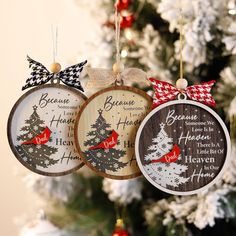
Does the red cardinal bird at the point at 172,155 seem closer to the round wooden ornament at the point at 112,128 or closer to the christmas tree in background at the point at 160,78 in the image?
the round wooden ornament at the point at 112,128

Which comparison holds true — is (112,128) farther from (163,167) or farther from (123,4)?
(123,4)

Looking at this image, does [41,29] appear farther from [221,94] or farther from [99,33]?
[221,94]

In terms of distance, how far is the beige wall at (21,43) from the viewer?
102cm

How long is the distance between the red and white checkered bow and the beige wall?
24.6 inches

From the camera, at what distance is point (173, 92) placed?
1.36ft

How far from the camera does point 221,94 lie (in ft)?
2.35

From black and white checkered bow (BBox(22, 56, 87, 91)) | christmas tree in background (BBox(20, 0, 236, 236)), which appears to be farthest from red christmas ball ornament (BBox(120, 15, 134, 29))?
black and white checkered bow (BBox(22, 56, 87, 91))

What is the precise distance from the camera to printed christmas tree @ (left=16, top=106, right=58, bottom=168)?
1.41ft

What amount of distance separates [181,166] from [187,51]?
0.99ft

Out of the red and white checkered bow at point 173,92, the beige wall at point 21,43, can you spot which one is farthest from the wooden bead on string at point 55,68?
the beige wall at point 21,43

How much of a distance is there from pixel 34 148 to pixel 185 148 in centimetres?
16

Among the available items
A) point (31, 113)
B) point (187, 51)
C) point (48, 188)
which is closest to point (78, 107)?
point (31, 113)

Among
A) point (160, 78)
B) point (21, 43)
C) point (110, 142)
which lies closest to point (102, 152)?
point (110, 142)

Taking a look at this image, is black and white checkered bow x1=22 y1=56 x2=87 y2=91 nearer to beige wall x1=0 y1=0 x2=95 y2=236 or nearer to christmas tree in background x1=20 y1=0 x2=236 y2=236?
christmas tree in background x1=20 y1=0 x2=236 y2=236
